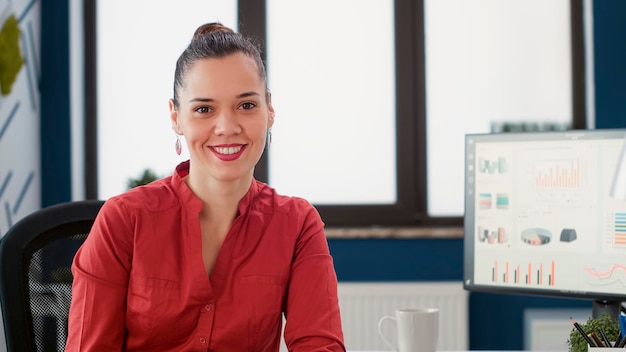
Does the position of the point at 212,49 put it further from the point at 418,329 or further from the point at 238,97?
the point at 418,329

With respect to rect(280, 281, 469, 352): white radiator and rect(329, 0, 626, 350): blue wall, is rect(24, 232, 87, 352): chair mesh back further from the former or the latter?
rect(329, 0, 626, 350): blue wall

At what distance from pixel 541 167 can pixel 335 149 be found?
1845 millimetres

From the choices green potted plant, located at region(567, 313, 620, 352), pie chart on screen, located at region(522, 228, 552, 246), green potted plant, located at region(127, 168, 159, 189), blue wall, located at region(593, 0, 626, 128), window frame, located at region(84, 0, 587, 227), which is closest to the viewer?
green potted plant, located at region(567, 313, 620, 352)

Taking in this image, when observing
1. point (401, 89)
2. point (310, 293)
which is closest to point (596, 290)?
point (310, 293)

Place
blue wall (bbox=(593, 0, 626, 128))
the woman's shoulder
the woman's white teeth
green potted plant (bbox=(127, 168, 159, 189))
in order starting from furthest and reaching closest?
blue wall (bbox=(593, 0, 626, 128)) → green potted plant (bbox=(127, 168, 159, 189)) → the woman's shoulder → the woman's white teeth

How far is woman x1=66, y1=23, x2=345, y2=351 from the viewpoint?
51.8 inches

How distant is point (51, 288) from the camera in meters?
1.42

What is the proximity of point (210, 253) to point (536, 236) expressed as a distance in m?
0.67

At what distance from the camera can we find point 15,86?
3.12 metres

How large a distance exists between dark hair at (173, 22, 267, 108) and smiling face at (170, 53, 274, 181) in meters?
0.01

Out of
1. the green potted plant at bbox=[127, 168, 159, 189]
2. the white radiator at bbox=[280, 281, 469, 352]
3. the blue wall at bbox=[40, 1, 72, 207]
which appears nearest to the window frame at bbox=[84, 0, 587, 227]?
the white radiator at bbox=[280, 281, 469, 352]

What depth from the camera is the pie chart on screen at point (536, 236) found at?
159 centimetres

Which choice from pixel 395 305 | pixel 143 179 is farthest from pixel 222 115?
pixel 395 305

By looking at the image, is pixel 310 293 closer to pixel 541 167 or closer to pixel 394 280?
pixel 541 167
